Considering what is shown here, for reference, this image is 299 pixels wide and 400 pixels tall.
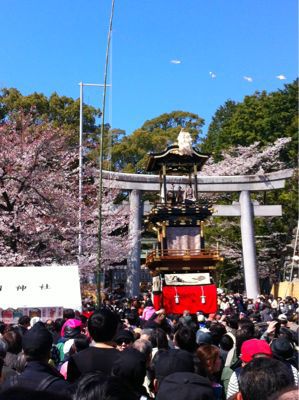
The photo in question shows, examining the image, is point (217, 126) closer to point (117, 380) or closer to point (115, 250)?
point (115, 250)

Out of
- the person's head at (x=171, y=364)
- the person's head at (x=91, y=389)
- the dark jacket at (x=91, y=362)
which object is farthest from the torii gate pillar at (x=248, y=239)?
the person's head at (x=91, y=389)

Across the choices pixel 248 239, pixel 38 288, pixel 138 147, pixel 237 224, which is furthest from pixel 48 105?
pixel 38 288

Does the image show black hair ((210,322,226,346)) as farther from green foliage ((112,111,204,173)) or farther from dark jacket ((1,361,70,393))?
green foliage ((112,111,204,173))

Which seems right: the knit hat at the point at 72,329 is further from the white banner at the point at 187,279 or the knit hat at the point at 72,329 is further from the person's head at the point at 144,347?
the white banner at the point at 187,279

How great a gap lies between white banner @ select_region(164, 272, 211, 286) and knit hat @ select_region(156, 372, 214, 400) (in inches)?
932

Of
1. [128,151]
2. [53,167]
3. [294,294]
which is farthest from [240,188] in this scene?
[128,151]

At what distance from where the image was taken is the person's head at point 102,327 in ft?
14.9

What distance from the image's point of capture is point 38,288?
1198 cm

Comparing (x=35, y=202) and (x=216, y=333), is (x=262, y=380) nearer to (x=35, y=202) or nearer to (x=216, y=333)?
(x=216, y=333)

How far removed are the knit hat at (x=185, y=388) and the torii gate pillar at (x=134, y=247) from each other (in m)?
28.6

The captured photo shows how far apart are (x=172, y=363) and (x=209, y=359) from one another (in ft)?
2.46

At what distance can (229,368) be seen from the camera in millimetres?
5383

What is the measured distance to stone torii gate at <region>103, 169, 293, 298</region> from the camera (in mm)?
31969

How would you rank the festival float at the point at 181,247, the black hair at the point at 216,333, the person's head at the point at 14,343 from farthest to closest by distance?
the festival float at the point at 181,247 < the black hair at the point at 216,333 < the person's head at the point at 14,343
